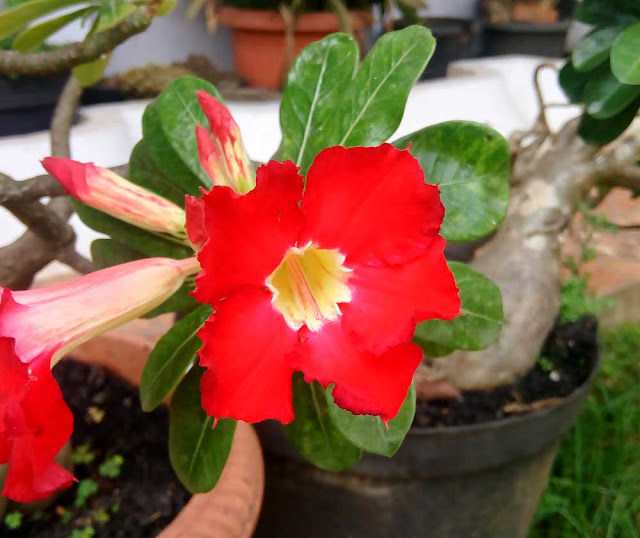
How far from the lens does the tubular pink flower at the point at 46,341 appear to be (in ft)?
1.39

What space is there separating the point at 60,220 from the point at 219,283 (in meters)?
0.42

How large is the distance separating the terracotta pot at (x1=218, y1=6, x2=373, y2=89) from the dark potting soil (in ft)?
4.32

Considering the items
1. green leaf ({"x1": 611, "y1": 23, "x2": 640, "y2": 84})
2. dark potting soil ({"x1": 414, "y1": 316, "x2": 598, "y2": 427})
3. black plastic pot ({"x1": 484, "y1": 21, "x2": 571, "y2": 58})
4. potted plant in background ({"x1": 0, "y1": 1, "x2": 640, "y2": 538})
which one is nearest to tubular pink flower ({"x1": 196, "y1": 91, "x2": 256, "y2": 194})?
potted plant in background ({"x1": 0, "y1": 1, "x2": 640, "y2": 538})

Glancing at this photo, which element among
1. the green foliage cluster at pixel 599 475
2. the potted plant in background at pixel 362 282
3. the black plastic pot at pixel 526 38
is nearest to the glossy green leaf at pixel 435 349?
the potted plant in background at pixel 362 282

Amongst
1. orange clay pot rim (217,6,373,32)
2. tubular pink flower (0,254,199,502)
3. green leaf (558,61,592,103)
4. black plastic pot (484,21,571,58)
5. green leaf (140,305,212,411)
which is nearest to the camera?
tubular pink flower (0,254,199,502)

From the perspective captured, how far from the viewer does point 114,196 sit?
22.2 inches

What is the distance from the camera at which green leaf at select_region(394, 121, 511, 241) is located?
647 mm

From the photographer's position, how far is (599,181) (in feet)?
4.17

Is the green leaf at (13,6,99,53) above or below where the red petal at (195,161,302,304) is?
above

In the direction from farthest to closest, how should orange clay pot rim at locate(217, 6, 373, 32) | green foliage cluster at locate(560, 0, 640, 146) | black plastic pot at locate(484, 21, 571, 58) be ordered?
black plastic pot at locate(484, 21, 571, 58) → orange clay pot rim at locate(217, 6, 373, 32) → green foliage cluster at locate(560, 0, 640, 146)

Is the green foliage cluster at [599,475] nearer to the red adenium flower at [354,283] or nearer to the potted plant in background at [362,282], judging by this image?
the potted plant in background at [362,282]

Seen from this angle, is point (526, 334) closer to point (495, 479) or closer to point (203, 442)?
point (495, 479)

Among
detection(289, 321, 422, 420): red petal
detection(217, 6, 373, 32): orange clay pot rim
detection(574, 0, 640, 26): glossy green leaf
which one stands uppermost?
detection(574, 0, 640, 26): glossy green leaf

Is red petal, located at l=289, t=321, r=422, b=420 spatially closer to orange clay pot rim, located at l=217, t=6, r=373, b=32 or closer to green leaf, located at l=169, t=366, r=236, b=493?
green leaf, located at l=169, t=366, r=236, b=493
